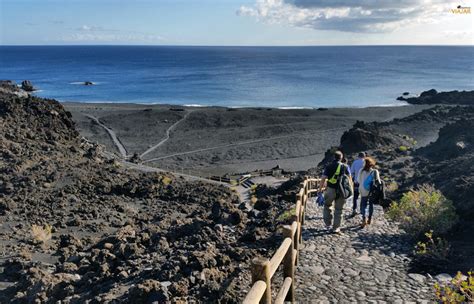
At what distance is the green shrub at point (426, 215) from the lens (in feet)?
33.1

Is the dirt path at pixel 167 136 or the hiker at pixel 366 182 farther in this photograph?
the dirt path at pixel 167 136

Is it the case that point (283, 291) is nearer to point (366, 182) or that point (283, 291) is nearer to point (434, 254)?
point (434, 254)

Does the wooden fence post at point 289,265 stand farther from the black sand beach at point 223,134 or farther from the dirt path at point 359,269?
the black sand beach at point 223,134

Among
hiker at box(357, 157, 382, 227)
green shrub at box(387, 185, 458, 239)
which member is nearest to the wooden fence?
green shrub at box(387, 185, 458, 239)

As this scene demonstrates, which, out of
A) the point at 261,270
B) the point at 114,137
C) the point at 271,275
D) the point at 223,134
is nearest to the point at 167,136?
the point at 114,137

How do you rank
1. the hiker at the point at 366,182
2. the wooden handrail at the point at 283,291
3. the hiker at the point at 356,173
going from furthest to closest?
1. the hiker at the point at 356,173
2. the hiker at the point at 366,182
3. the wooden handrail at the point at 283,291

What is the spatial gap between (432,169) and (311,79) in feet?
351

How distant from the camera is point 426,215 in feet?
33.5

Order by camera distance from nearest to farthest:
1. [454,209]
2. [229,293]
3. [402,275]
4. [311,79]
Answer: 1. [229,293]
2. [402,275]
3. [454,209]
4. [311,79]

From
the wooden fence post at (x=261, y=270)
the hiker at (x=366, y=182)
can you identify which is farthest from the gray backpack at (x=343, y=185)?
the wooden fence post at (x=261, y=270)

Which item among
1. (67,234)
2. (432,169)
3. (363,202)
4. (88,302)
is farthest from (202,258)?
Answer: (432,169)

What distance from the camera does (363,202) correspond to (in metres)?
11.3

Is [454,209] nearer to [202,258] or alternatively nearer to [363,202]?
[363,202]

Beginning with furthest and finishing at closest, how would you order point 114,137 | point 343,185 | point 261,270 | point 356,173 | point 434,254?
1. point 114,137
2. point 356,173
3. point 343,185
4. point 434,254
5. point 261,270
